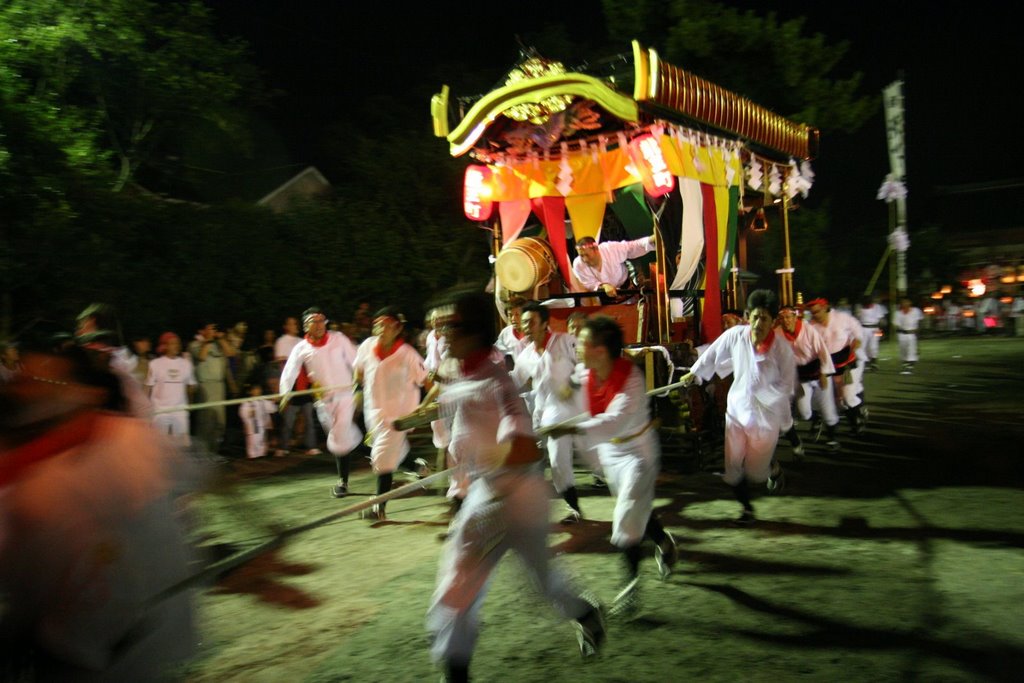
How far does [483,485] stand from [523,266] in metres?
6.06

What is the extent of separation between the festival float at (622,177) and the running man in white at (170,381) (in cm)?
368

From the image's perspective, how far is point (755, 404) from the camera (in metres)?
6.04

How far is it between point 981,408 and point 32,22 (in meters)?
13.7

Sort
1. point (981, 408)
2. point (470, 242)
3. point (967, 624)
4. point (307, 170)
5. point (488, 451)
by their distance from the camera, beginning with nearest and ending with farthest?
point (488, 451) → point (967, 624) → point (981, 408) → point (470, 242) → point (307, 170)

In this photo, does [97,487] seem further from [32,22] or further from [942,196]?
[942,196]

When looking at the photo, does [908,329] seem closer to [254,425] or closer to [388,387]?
[254,425]

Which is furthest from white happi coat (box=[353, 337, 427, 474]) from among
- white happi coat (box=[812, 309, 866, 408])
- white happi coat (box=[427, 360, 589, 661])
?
white happi coat (box=[812, 309, 866, 408])

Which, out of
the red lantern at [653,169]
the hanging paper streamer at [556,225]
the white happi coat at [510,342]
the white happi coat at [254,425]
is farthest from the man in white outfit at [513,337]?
the white happi coat at [254,425]

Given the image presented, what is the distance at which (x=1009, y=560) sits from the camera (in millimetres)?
5012

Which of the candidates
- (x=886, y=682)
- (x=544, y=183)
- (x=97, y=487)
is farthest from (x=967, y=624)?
(x=544, y=183)

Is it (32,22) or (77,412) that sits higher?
(32,22)

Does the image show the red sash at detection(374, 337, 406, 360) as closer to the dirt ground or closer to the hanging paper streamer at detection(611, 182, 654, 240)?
the dirt ground

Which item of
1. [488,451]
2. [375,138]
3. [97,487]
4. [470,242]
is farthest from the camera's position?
[375,138]

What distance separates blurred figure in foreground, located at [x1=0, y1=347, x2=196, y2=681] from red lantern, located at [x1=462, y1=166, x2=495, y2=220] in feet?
25.3
